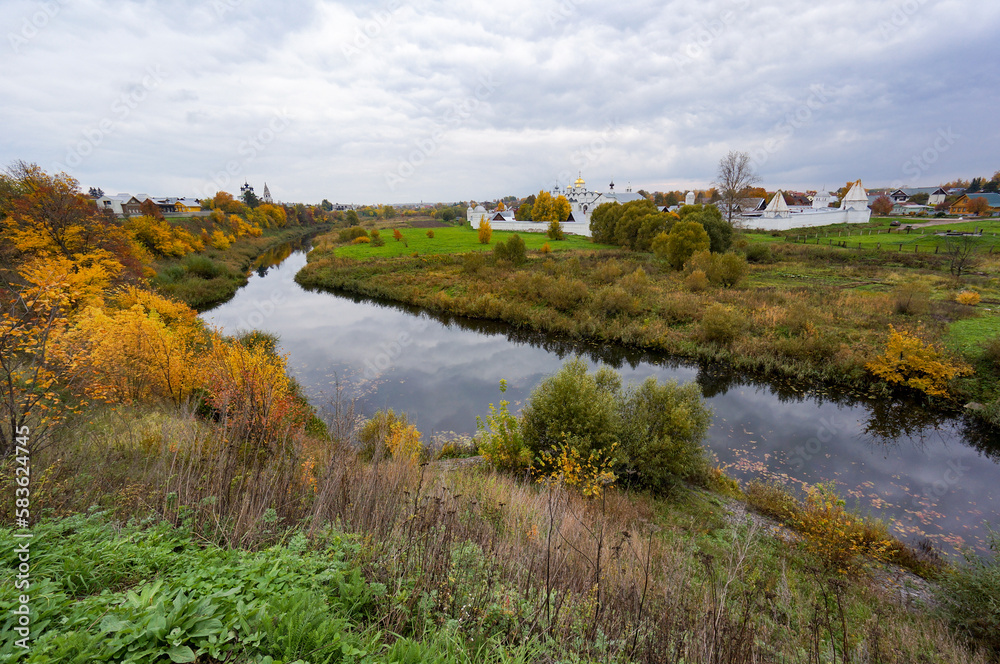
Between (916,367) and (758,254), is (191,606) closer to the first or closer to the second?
(916,367)

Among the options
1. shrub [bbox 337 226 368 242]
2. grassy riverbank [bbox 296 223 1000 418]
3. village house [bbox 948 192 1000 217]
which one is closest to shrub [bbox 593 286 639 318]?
grassy riverbank [bbox 296 223 1000 418]

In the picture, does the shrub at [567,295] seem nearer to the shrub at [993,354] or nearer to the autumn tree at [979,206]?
the shrub at [993,354]

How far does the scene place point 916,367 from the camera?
1476 centimetres

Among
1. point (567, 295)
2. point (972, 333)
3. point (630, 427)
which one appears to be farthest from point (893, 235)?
point (630, 427)

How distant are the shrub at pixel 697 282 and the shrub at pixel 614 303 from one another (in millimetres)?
6465

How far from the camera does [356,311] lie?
30547 millimetres

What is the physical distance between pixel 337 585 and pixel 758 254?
4711cm

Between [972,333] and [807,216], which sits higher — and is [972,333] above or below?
below

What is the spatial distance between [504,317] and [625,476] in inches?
695

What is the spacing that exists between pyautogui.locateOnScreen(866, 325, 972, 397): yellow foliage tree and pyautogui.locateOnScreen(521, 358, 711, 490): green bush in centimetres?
1080

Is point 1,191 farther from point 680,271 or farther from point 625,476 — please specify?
point 680,271

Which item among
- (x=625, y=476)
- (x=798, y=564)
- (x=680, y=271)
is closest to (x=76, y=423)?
(x=625, y=476)

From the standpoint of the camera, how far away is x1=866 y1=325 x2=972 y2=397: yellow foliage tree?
14.4 m

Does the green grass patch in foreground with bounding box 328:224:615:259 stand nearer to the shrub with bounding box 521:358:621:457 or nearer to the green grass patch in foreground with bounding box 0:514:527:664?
the shrub with bounding box 521:358:621:457
